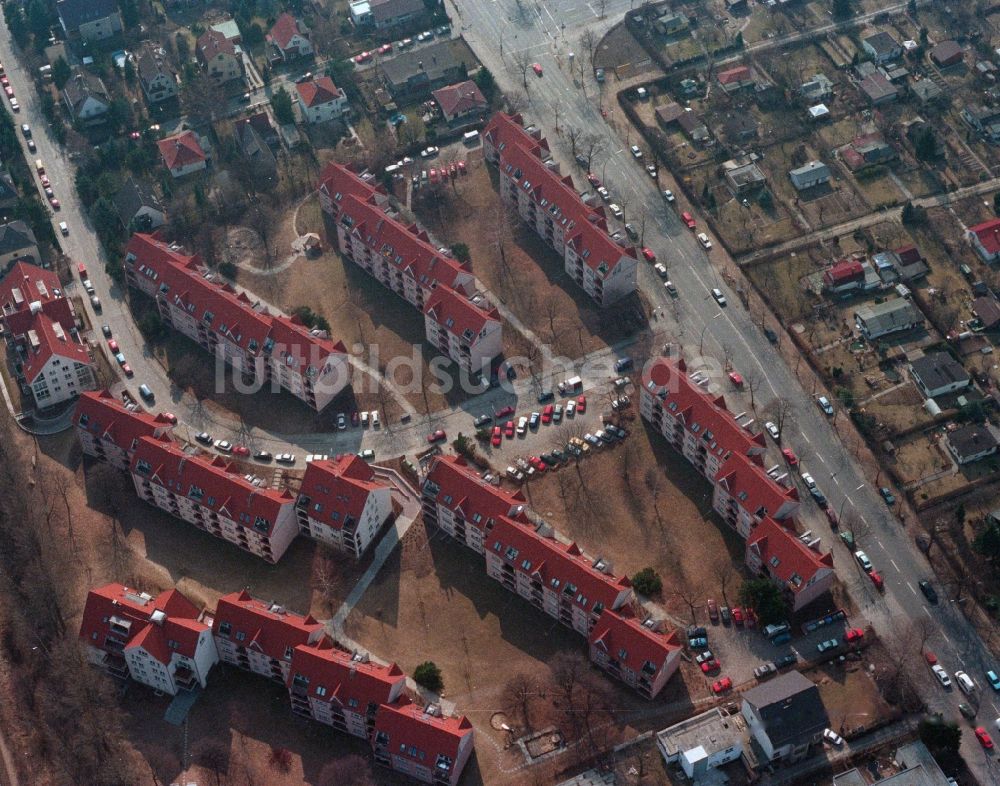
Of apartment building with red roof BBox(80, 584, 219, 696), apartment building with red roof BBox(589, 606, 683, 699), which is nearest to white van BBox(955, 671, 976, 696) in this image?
apartment building with red roof BBox(589, 606, 683, 699)

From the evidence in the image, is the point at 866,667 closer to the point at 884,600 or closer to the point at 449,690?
the point at 884,600

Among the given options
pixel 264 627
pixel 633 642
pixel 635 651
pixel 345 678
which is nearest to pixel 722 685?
pixel 635 651

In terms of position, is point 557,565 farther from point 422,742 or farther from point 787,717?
point 787,717

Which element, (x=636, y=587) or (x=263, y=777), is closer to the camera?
(x=263, y=777)

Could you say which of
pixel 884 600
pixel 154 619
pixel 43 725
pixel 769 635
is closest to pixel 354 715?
pixel 154 619

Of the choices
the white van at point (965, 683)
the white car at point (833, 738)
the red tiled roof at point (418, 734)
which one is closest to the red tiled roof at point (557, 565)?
the red tiled roof at point (418, 734)

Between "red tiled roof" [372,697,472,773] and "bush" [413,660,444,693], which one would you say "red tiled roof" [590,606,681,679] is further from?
"red tiled roof" [372,697,472,773]
